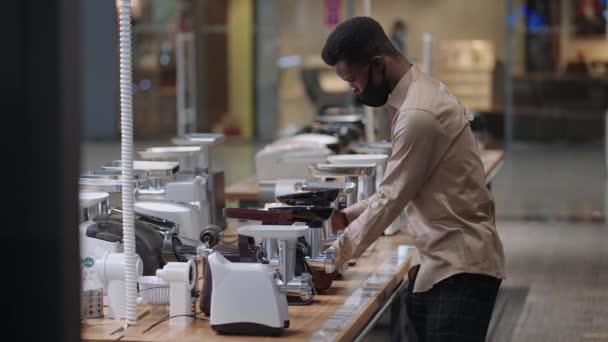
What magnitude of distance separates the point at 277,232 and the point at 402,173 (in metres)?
0.34

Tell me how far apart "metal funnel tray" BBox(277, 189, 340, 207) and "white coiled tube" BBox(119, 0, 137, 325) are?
1.68 feet

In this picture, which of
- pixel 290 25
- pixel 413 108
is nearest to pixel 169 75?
pixel 290 25

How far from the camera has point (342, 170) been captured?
11.6 feet

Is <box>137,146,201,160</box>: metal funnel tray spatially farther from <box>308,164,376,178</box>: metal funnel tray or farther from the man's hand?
the man's hand

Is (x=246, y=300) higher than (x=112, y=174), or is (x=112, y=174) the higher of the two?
(x=112, y=174)

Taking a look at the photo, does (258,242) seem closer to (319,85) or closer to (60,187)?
(60,187)

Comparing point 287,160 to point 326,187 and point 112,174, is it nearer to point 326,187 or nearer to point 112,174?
point 112,174

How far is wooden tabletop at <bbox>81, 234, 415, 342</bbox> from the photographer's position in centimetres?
236

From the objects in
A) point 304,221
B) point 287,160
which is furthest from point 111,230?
point 287,160

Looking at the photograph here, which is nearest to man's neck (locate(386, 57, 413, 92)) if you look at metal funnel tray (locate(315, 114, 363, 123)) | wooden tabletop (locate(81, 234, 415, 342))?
wooden tabletop (locate(81, 234, 415, 342))

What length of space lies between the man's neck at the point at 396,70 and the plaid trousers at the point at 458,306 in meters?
0.50

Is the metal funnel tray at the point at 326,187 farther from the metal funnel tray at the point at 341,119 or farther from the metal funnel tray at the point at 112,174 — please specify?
the metal funnel tray at the point at 341,119

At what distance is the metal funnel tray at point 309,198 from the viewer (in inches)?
111

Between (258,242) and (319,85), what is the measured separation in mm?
13600
